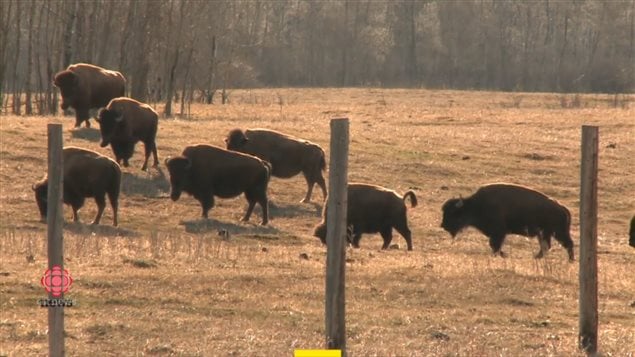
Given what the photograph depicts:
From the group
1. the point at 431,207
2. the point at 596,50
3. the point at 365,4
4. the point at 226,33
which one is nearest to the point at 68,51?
the point at 431,207

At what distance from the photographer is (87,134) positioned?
28.5 meters

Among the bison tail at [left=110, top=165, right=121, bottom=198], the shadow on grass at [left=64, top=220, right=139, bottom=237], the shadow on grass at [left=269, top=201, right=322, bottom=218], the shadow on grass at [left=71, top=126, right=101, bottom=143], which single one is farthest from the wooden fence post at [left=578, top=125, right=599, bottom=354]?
the shadow on grass at [left=71, top=126, right=101, bottom=143]

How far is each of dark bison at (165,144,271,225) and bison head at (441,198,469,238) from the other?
338 cm

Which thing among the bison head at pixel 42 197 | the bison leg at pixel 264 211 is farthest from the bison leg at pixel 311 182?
the bison head at pixel 42 197

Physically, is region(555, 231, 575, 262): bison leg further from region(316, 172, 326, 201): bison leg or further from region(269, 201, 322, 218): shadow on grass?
region(316, 172, 326, 201): bison leg

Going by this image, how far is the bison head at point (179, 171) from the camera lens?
22812 mm

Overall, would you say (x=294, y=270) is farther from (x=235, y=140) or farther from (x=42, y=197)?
(x=235, y=140)

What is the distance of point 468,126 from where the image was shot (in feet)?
130

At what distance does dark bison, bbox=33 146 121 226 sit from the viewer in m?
21.1

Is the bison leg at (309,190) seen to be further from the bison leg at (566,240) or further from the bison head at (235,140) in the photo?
the bison leg at (566,240)

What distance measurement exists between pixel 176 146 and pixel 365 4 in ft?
310

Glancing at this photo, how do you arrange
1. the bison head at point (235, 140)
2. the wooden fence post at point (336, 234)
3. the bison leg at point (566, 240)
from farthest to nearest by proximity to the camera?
the bison head at point (235, 140) < the bison leg at point (566, 240) < the wooden fence post at point (336, 234)

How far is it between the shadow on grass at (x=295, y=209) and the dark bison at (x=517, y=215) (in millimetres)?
4026

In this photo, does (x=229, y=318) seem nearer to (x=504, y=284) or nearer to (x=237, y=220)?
(x=504, y=284)
